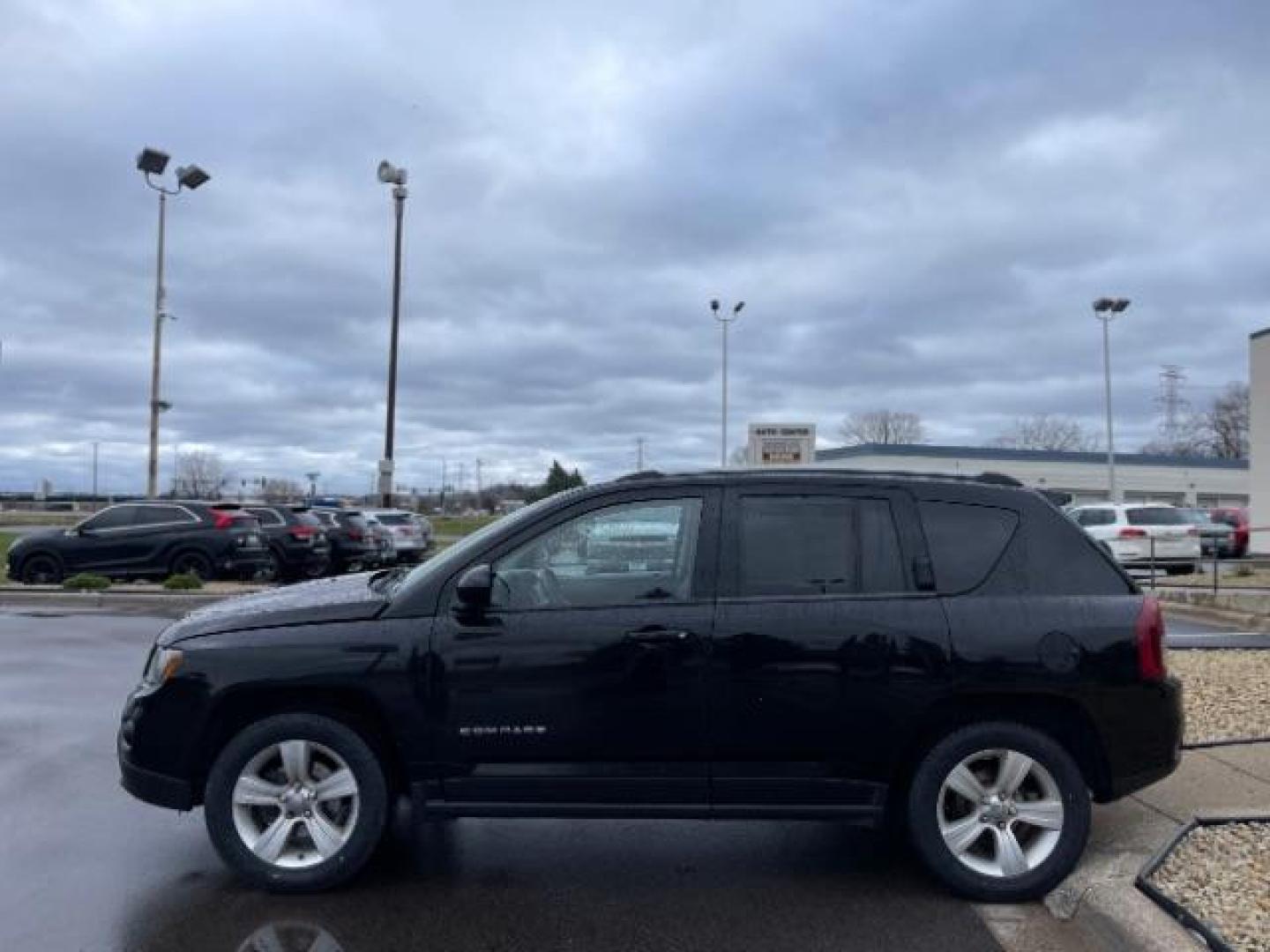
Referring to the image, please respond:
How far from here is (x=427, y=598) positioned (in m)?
4.82

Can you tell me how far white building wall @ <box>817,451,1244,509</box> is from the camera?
69.0m

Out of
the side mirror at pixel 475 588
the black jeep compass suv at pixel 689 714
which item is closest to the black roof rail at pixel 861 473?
the black jeep compass suv at pixel 689 714

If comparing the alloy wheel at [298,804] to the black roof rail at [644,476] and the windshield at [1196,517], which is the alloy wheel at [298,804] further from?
the windshield at [1196,517]

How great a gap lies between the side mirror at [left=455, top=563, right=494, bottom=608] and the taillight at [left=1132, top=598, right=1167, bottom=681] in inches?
107

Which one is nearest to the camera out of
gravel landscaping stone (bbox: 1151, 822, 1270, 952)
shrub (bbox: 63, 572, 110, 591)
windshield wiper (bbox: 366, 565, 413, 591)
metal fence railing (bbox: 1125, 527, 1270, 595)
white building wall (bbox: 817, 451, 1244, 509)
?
gravel landscaping stone (bbox: 1151, 822, 1270, 952)

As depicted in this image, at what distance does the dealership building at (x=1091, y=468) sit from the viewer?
67.5 metres

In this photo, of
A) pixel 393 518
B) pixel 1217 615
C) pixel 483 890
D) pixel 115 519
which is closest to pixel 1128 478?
pixel 393 518

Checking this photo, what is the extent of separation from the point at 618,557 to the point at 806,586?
2.75 feet

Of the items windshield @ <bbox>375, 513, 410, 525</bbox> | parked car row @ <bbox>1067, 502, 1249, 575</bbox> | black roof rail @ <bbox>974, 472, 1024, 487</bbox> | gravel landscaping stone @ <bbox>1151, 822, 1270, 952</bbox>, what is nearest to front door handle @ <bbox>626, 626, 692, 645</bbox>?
black roof rail @ <bbox>974, 472, 1024, 487</bbox>

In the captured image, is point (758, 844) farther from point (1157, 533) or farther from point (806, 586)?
point (1157, 533)

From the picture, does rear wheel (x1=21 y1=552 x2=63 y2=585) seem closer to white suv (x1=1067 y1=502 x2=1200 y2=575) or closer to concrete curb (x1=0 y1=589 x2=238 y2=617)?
concrete curb (x1=0 y1=589 x2=238 y2=617)

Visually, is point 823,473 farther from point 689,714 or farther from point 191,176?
point 191,176

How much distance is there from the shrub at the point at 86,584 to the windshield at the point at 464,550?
14.5 m

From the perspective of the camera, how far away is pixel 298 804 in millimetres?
4742
